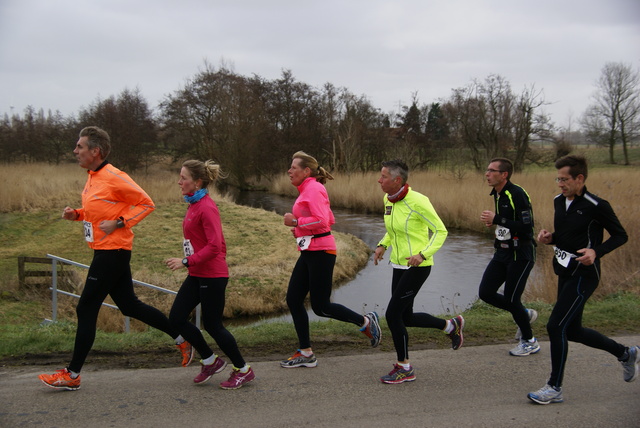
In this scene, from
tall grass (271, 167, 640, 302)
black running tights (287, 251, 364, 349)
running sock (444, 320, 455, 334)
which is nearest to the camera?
black running tights (287, 251, 364, 349)

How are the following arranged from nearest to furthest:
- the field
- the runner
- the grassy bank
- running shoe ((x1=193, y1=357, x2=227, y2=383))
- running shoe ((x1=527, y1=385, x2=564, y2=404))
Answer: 1. running shoe ((x1=527, y1=385, x2=564, y2=404))
2. running shoe ((x1=193, y1=357, x2=227, y2=383))
3. the runner
4. the field
5. the grassy bank

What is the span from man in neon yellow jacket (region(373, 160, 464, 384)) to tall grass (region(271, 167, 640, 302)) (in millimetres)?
6213

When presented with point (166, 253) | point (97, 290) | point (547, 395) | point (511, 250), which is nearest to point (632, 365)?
point (547, 395)

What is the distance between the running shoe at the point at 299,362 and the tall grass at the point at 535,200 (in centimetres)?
660

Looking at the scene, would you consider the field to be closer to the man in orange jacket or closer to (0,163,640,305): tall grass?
(0,163,640,305): tall grass

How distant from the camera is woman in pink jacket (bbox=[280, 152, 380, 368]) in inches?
191

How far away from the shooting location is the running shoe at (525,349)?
5.41 m

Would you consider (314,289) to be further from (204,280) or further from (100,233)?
(100,233)

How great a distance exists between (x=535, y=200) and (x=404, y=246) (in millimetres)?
18188

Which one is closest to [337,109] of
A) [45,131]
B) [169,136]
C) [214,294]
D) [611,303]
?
[169,136]

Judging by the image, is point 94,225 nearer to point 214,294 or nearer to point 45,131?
point 214,294

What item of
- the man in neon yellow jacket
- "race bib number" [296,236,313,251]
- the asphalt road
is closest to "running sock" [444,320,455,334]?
the asphalt road

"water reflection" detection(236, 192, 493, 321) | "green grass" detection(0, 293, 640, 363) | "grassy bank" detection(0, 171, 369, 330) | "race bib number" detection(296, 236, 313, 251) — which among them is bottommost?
"water reflection" detection(236, 192, 493, 321)

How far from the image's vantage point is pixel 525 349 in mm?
5438
